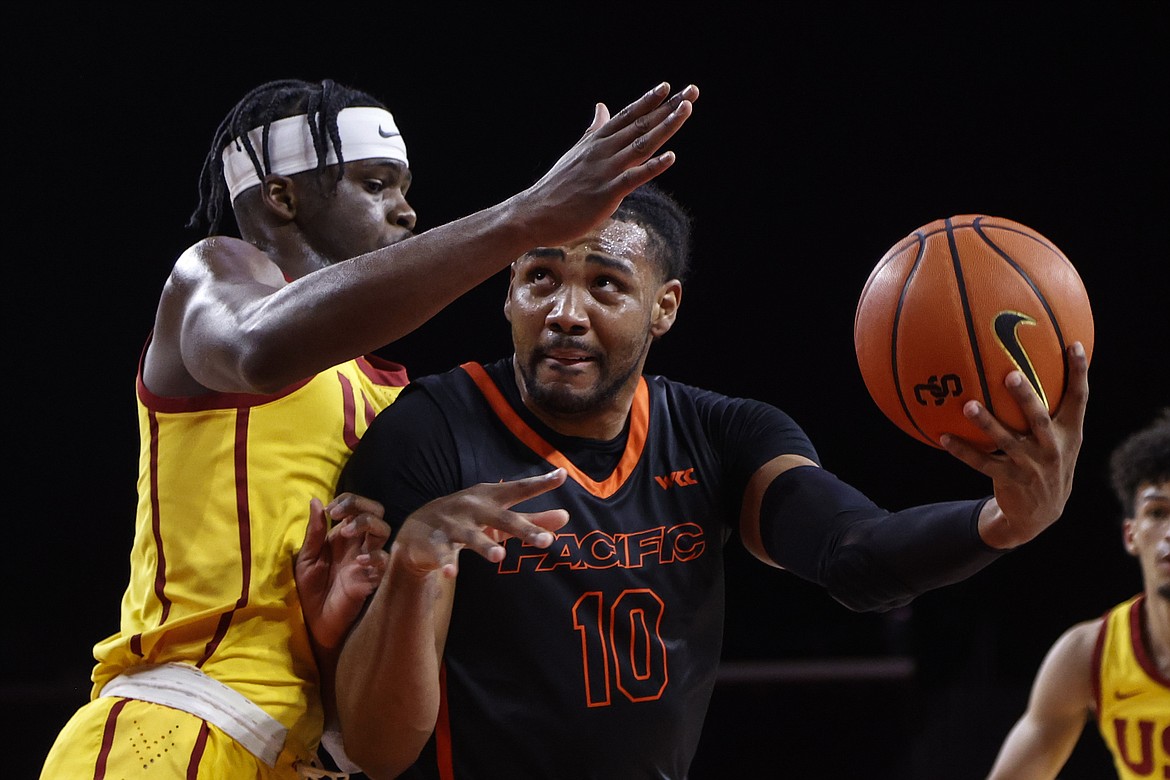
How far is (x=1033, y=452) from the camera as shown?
162 cm

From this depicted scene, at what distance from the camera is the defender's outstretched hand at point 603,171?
61.9 inches

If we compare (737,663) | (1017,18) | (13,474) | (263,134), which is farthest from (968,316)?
(13,474)

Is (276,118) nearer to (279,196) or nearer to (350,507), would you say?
(279,196)

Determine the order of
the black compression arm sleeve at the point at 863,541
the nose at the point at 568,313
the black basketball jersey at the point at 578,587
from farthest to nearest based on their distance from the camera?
the nose at the point at 568,313, the black basketball jersey at the point at 578,587, the black compression arm sleeve at the point at 863,541

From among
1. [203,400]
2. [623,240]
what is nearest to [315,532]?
[203,400]

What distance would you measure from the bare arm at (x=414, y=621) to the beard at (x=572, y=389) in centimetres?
36

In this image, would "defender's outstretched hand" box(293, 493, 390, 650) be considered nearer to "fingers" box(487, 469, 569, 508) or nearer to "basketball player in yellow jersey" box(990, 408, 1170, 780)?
"fingers" box(487, 469, 569, 508)

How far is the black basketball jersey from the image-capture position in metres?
2.07

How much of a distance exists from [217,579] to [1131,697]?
2.69 metres

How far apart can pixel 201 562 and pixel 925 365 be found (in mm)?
1136

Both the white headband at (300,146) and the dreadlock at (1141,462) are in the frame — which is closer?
the white headband at (300,146)

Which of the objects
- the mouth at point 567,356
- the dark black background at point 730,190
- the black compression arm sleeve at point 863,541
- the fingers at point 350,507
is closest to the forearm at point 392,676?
the fingers at point 350,507

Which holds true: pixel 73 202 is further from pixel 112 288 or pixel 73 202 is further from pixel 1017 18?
pixel 1017 18

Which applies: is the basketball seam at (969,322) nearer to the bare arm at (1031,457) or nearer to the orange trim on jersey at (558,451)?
the bare arm at (1031,457)
